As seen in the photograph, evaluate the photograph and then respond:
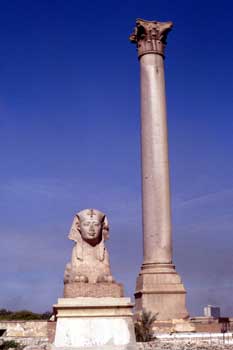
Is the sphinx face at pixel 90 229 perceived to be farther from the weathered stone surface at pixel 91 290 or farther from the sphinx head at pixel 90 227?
the weathered stone surface at pixel 91 290

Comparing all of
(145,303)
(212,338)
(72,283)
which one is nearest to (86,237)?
(72,283)

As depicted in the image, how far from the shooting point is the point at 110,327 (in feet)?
39.9

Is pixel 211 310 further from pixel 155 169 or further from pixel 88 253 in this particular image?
pixel 88 253

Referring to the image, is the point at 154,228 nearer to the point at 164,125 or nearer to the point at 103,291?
the point at 164,125

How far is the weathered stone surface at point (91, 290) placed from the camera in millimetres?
12156

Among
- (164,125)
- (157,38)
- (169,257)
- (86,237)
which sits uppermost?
(157,38)

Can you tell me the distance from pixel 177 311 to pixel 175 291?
76 cm

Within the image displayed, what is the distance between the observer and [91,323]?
1215 cm

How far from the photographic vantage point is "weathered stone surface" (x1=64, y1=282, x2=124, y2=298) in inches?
479

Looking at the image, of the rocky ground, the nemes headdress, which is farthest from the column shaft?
the nemes headdress

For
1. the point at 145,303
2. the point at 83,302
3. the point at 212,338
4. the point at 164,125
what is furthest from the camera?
the point at 164,125

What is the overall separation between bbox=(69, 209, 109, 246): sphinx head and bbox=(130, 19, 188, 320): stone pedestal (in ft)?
43.0

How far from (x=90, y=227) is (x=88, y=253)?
516 mm

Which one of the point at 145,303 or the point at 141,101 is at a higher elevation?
the point at 141,101
